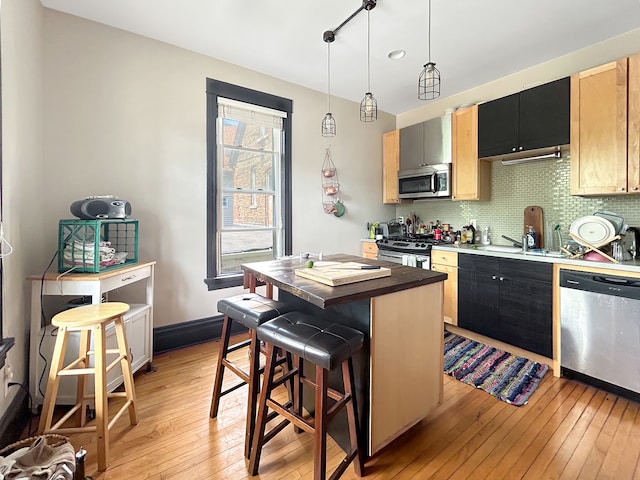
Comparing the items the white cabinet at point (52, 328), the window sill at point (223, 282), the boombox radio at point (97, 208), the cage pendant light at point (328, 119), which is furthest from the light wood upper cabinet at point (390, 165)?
the white cabinet at point (52, 328)

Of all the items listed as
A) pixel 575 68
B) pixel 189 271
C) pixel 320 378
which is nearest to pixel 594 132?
pixel 575 68

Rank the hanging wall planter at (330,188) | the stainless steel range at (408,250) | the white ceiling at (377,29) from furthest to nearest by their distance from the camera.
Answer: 1. the hanging wall planter at (330,188)
2. the stainless steel range at (408,250)
3. the white ceiling at (377,29)

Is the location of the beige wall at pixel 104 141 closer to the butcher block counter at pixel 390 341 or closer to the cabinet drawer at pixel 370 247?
the butcher block counter at pixel 390 341

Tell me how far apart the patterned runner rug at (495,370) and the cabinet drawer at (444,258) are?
32.4 inches

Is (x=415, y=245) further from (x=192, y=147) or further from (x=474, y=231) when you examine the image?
(x=192, y=147)

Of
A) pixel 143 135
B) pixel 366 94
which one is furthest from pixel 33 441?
pixel 366 94

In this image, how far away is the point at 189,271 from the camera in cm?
288

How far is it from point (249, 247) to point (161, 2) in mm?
2219

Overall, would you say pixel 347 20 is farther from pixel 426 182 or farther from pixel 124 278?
pixel 124 278

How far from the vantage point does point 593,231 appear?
91.8 inches

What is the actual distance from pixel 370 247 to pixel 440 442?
2.68 meters

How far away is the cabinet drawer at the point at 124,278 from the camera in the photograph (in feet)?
6.39

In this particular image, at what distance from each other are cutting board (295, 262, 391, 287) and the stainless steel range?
187 centimetres

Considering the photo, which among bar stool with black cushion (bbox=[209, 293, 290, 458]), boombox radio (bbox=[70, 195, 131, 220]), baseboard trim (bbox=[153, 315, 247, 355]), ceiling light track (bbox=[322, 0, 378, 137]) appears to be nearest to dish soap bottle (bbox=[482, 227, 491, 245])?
ceiling light track (bbox=[322, 0, 378, 137])
